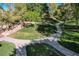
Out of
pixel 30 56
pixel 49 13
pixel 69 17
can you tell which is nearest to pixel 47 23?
pixel 49 13

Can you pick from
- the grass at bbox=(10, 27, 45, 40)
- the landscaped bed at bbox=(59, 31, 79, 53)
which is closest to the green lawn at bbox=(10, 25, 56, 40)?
the grass at bbox=(10, 27, 45, 40)

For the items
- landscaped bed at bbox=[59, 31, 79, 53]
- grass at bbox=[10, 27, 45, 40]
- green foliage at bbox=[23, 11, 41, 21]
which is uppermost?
green foliage at bbox=[23, 11, 41, 21]

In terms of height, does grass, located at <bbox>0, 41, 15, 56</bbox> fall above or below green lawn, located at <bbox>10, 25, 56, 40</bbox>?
below

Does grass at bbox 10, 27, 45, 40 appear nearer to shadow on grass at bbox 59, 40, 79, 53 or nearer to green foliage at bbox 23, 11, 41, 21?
green foliage at bbox 23, 11, 41, 21

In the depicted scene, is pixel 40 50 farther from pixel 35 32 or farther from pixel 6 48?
pixel 6 48

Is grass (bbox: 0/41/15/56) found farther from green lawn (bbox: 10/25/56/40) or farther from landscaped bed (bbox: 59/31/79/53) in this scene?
landscaped bed (bbox: 59/31/79/53)
